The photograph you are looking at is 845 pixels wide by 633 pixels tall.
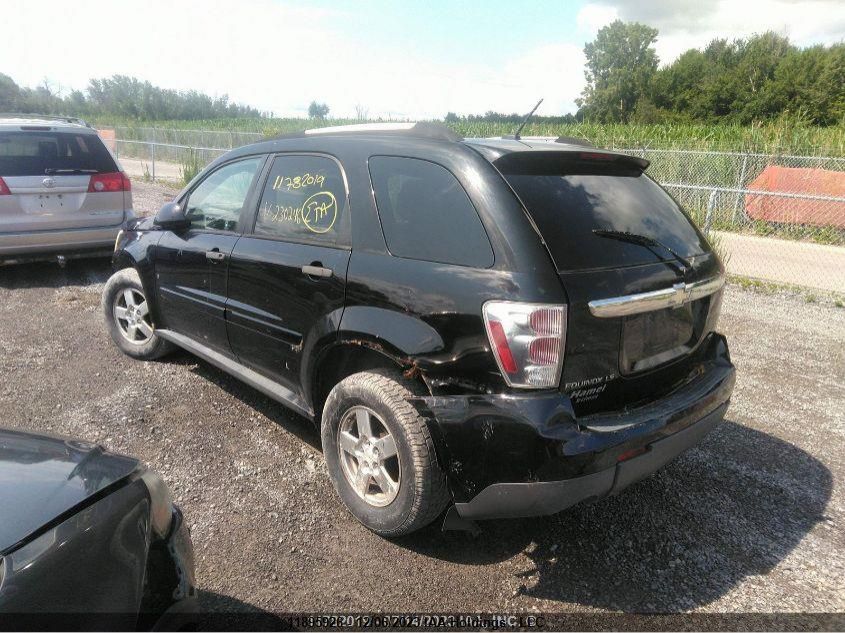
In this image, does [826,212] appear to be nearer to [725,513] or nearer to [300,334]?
[725,513]

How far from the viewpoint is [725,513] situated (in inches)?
120

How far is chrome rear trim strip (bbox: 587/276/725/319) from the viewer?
2375mm

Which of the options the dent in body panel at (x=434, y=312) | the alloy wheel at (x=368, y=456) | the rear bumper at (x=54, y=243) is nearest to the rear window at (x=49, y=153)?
the rear bumper at (x=54, y=243)

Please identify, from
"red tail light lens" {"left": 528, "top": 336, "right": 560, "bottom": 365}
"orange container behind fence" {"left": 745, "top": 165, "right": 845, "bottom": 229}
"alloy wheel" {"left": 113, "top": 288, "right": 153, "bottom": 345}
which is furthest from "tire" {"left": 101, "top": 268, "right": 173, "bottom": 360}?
"orange container behind fence" {"left": 745, "top": 165, "right": 845, "bottom": 229}

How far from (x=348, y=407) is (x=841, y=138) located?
17.2 m

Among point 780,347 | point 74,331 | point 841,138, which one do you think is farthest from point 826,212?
point 74,331

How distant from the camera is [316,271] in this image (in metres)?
3.00

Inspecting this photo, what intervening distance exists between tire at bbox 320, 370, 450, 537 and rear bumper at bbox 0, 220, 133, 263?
5.28 metres

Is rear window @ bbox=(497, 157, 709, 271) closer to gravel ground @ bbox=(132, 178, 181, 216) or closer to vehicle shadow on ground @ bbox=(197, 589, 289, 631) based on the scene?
vehicle shadow on ground @ bbox=(197, 589, 289, 631)

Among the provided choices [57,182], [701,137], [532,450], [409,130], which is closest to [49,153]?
[57,182]

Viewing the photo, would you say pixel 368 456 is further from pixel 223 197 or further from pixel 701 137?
pixel 701 137

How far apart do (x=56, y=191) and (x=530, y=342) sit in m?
6.33

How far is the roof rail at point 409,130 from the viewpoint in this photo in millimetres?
2875

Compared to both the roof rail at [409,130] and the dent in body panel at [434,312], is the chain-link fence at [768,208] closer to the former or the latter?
the roof rail at [409,130]
